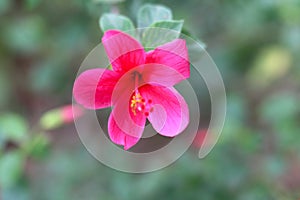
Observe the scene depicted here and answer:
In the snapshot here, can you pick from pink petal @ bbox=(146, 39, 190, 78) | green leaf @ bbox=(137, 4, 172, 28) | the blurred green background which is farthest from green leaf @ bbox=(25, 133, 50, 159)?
pink petal @ bbox=(146, 39, 190, 78)

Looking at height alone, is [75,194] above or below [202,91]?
below

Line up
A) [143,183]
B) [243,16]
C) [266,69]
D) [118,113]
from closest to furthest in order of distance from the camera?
[118,113], [143,183], [243,16], [266,69]

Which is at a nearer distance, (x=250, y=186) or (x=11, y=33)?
(x=250, y=186)

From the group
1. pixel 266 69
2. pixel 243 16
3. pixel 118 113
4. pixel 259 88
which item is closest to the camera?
pixel 118 113

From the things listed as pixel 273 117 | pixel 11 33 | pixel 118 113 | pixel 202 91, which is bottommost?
pixel 273 117

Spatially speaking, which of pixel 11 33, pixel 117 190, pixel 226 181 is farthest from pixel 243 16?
pixel 11 33

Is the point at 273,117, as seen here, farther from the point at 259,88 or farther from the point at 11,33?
the point at 11,33

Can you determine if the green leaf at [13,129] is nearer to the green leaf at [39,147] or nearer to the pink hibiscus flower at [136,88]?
the green leaf at [39,147]

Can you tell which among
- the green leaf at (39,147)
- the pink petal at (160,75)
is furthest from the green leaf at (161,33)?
the green leaf at (39,147)
